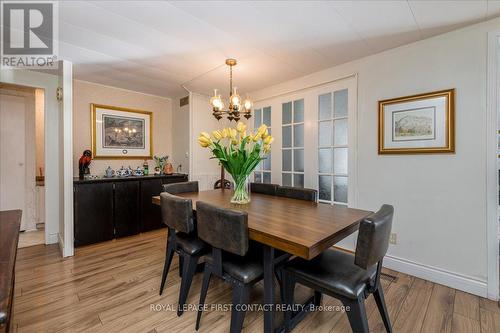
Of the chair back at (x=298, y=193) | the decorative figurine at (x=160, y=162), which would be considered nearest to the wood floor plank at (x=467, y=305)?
the chair back at (x=298, y=193)

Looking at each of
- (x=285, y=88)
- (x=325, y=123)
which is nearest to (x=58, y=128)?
(x=285, y=88)

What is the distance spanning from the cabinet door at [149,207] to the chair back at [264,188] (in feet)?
5.76

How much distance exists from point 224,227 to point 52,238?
320 cm

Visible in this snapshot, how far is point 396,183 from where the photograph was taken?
8.21 ft

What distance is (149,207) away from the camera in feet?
12.0

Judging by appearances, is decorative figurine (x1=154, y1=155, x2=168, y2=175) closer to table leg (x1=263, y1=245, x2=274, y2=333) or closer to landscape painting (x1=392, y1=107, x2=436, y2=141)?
table leg (x1=263, y1=245, x2=274, y2=333)

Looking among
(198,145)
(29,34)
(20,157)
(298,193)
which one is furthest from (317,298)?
(20,157)

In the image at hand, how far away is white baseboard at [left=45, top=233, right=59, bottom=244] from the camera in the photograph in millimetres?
3182

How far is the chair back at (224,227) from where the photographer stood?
135 centimetres

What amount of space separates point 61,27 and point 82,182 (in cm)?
180

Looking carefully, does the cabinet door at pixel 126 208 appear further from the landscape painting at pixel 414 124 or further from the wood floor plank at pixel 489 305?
the wood floor plank at pixel 489 305

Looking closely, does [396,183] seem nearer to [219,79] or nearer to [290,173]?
[290,173]

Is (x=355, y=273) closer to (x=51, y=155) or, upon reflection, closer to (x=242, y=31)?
(x=242, y=31)

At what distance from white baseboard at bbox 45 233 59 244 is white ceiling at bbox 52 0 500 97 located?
2260 millimetres
